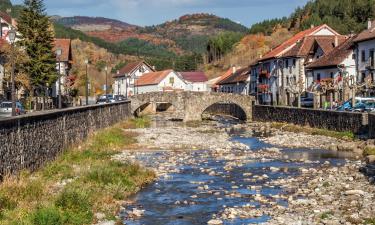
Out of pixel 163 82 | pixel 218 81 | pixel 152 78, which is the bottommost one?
pixel 163 82

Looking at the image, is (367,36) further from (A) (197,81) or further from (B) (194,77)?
(B) (194,77)

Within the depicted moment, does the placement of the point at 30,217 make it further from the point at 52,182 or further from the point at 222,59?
the point at 222,59

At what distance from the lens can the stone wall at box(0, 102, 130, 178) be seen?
69.1 feet

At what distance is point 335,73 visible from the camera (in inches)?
2918

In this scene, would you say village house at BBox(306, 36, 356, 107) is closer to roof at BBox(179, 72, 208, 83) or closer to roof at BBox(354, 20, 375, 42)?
roof at BBox(354, 20, 375, 42)

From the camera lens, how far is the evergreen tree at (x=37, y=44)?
67500 millimetres

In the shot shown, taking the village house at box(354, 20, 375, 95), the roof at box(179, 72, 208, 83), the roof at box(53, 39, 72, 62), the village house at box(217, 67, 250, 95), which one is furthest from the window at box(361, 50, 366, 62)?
the roof at box(179, 72, 208, 83)

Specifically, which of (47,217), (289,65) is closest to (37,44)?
(289,65)

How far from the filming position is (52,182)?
22812 mm

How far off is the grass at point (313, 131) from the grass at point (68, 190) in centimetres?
2223

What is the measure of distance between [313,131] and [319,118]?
2125mm

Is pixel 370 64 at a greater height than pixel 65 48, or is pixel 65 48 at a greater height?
pixel 65 48

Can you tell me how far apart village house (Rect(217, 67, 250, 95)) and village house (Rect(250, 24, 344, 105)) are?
469 centimetres

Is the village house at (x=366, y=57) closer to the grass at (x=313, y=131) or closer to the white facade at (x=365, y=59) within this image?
the white facade at (x=365, y=59)
